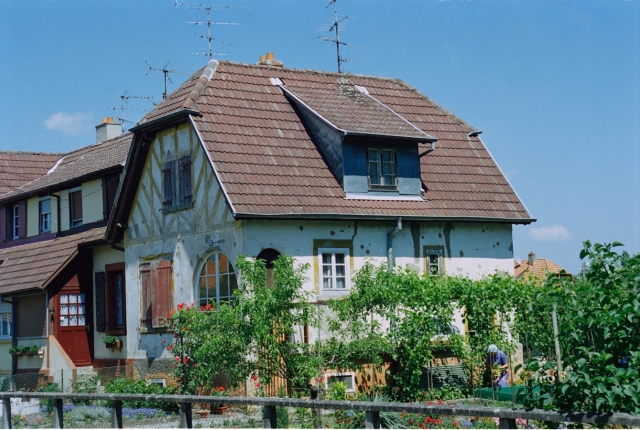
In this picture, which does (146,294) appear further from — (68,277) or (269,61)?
(269,61)

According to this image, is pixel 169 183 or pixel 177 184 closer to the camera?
pixel 177 184

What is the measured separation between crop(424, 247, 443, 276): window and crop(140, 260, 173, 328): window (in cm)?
664

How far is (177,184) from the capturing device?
24031 millimetres

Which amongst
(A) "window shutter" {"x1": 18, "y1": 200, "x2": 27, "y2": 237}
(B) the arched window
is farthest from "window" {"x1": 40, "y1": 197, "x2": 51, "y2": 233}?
(B) the arched window

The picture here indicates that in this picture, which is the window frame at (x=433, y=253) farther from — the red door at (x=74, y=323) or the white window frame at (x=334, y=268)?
the red door at (x=74, y=323)

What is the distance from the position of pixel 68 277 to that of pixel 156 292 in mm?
5446

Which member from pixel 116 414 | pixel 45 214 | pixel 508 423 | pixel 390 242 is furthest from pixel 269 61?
pixel 508 423

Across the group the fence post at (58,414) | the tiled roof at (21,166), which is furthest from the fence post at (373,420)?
the tiled roof at (21,166)

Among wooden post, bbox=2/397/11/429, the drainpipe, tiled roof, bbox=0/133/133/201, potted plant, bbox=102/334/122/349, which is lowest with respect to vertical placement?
wooden post, bbox=2/397/11/429

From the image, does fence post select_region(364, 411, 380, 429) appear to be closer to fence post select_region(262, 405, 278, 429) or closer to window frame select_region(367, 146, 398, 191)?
fence post select_region(262, 405, 278, 429)

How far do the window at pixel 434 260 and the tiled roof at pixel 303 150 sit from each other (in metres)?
0.98

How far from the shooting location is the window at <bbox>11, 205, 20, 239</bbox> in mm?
33375

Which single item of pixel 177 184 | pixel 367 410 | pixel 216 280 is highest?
pixel 177 184

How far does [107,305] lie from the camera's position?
27.8 metres
